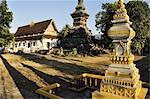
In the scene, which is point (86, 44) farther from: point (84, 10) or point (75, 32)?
point (84, 10)

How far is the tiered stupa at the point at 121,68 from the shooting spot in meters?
6.16

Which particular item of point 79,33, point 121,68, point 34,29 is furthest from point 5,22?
point 121,68

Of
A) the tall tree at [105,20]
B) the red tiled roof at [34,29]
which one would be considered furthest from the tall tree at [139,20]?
the red tiled roof at [34,29]

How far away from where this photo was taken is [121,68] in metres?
6.41

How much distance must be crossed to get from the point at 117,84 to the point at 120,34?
5.52 ft

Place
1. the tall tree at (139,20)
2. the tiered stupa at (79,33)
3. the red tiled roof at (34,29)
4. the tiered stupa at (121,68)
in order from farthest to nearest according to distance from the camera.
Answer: the red tiled roof at (34,29)
the tiered stupa at (79,33)
the tall tree at (139,20)
the tiered stupa at (121,68)

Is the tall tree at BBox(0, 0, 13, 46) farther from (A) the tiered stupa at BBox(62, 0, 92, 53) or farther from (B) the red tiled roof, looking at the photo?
(B) the red tiled roof

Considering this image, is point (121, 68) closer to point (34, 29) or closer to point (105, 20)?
point (105, 20)

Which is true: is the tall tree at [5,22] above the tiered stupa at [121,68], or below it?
above

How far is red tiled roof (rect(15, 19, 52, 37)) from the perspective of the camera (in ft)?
183

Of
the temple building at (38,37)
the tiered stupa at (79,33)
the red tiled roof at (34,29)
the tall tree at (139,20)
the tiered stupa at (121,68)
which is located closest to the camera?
the tiered stupa at (121,68)

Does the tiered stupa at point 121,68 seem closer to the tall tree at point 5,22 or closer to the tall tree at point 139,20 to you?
the tall tree at point 139,20

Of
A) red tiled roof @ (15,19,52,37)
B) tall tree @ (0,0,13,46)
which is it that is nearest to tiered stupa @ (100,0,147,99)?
tall tree @ (0,0,13,46)

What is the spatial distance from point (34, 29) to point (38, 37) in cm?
546
